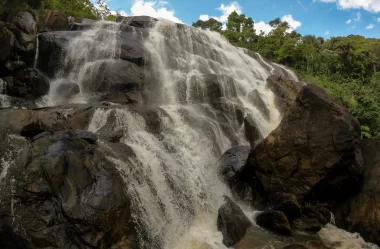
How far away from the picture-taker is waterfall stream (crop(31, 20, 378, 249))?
1069 cm

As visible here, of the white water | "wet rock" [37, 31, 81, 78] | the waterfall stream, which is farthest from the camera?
"wet rock" [37, 31, 81, 78]

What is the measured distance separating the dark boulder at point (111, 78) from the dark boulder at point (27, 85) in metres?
2.18

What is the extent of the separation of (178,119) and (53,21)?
13.1 m

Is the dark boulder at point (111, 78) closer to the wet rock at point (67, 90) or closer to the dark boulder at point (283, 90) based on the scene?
the wet rock at point (67, 90)

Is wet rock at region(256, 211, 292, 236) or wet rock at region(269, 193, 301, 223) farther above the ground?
wet rock at region(269, 193, 301, 223)

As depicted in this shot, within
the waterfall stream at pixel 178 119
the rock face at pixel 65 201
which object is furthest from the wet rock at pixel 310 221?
the rock face at pixel 65 201

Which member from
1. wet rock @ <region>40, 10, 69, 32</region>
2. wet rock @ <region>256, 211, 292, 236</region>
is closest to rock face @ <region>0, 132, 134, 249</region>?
wet rock @ <region>256, 211, 292, 236</region>

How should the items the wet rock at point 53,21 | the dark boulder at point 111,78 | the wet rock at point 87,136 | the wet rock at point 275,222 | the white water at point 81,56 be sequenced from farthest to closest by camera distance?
the wet rock at point 53,21
the dark boulder at point 111,78
the white water at point 81,56
the wet rock at point 275,222
the wet rock at point 87,136

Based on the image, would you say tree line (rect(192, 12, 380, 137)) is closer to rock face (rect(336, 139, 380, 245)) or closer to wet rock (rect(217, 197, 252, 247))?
rock face (rect(336, 139, 380, 245))

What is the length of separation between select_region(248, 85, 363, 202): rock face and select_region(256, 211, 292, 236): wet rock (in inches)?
61.2

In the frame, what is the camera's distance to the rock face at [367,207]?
11.5 m

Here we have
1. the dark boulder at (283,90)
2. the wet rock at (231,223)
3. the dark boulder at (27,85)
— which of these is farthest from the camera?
the dark boulder at (283,90)

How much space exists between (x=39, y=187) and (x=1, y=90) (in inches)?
366

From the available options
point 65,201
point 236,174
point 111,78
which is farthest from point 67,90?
point 65,201
